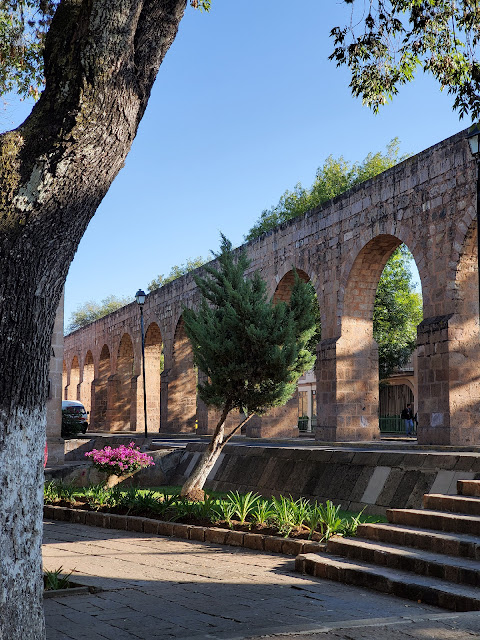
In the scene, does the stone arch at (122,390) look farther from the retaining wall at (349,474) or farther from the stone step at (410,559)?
the stone step at (410,559)

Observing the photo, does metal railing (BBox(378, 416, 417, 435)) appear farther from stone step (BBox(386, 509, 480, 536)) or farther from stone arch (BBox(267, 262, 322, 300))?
stone step (BBox(386, 509, 480, 536))

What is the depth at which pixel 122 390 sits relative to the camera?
118ft

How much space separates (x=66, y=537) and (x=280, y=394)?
11.6 feet

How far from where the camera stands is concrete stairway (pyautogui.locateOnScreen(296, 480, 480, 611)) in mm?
5852

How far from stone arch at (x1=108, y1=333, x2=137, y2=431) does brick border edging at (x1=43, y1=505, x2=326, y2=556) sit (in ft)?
79.5

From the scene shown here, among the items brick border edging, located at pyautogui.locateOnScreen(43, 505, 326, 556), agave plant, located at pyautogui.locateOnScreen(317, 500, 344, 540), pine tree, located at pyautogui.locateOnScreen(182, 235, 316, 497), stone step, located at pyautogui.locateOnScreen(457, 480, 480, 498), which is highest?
pine tree, located at pyautogui.locateOnScreen(182, 235, 316, 497)

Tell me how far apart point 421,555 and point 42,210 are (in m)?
4.59

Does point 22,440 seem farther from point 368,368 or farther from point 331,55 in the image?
point 368,368

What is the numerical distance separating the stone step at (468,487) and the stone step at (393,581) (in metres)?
1.86

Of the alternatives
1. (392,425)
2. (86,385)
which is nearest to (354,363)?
(392,425)

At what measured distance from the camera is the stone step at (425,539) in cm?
654

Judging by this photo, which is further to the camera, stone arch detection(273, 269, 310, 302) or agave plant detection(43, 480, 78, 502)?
stone arch detection(273, 269, 310, 302)

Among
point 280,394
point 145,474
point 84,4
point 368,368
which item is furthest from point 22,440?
point 368,368

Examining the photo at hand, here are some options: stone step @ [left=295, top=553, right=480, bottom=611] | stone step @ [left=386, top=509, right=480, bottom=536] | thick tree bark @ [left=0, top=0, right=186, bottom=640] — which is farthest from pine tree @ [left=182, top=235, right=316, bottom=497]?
thick tree bark @ [left=0, top=0, right=186, bottom=640]
